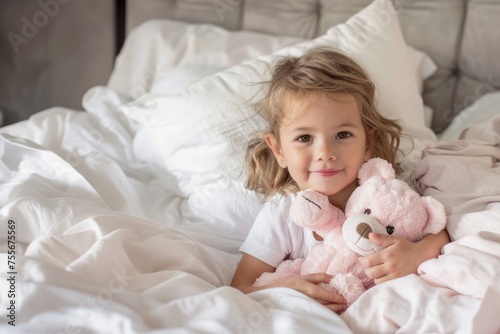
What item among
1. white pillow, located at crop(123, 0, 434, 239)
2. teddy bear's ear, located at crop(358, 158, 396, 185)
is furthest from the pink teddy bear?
white pillow, located at crop(123, 0, 434, 239)

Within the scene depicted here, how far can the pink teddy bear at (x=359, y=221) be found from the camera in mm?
1016

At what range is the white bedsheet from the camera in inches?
34.3

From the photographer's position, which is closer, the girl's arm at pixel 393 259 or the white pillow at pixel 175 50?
the girl's arm at pixel 393 259

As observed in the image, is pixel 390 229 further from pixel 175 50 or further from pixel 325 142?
pixel 175 50

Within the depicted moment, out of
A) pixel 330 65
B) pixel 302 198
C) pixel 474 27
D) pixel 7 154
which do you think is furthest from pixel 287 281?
pixel 474 27

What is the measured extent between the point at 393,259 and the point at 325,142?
23 centimetres

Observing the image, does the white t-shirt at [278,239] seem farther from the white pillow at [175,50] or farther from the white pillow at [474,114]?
the white pillow at [175,50]

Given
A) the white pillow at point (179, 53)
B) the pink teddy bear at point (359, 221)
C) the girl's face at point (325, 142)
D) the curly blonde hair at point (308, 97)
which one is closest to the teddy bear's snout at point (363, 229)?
the pink teddy bear at point (359, 221)

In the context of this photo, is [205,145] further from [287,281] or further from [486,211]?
[486,211]

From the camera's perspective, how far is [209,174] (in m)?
1.43

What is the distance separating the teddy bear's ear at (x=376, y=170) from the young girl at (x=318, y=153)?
2 cm

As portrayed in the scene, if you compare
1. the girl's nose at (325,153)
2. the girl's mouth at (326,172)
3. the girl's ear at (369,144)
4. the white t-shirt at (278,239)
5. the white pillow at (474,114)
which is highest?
the girl's nose at (325,153)

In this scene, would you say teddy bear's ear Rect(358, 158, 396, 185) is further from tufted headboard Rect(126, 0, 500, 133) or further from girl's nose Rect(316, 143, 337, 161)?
tufted headboard Rect(126, 0, 500, 133)

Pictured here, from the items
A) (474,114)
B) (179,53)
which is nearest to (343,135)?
(474,114)
